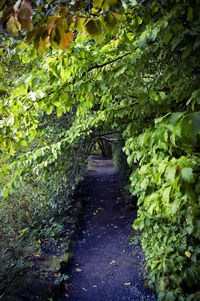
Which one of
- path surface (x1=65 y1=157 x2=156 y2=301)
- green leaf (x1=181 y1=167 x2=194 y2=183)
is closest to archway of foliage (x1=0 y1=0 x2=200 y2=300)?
green leaf (x1=181 y1=167 x2=194 y2=183)

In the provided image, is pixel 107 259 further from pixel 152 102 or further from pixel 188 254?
pixel 152 102

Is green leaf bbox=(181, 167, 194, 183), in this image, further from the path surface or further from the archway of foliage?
the path surface

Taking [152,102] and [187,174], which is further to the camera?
[152,102]

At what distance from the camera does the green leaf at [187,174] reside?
1211 mm

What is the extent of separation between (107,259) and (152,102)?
3.56 metres

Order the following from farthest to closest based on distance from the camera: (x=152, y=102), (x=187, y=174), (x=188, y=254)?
1. (x=188, y=254)
2. (x=152, y=102)
3. (x=187, y=174)

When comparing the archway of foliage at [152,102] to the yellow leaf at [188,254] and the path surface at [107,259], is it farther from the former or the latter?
the path surface at [107,259]

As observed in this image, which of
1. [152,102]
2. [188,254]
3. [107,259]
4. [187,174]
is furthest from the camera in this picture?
[107,259]

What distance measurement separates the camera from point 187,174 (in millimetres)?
1229

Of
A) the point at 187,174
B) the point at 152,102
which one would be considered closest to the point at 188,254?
the point at 187,174

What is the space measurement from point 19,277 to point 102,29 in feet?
11.0

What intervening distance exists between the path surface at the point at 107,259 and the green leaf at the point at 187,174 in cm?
275

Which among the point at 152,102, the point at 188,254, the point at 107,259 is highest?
the point at 152,102

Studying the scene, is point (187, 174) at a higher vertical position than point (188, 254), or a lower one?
higher
